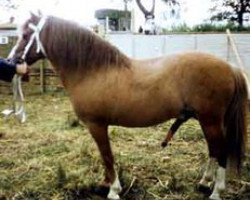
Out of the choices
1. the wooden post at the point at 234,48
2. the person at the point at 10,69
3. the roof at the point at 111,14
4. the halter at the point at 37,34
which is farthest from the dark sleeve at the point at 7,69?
the roof at the point at 111,14

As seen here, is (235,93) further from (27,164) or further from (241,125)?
(27,164)

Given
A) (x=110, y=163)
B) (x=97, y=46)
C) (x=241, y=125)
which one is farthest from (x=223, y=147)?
(x=97, y=46)

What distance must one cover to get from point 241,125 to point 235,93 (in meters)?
0.28

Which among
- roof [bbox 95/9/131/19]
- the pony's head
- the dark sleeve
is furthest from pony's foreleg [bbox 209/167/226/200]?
roof [bbox 95/9/131/19]

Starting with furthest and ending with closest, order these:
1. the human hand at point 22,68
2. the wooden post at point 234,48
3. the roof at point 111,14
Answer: the roof at point 111,14, the wooden post at point 234,48, the human hand at point 22,68

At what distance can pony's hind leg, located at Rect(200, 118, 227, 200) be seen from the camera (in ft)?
11.5

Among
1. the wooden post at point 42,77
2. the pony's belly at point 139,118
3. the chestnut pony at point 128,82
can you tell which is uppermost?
the chestnut pony at point 128,82

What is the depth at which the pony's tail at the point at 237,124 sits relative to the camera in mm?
3633

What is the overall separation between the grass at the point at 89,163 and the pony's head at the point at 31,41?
1.05 m

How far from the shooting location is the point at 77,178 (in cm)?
401

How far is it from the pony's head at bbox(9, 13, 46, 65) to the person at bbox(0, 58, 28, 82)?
6 cm

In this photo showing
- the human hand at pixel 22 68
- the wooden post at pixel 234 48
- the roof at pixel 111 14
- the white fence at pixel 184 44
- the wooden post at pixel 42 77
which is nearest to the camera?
the human hand at pixel 22 68

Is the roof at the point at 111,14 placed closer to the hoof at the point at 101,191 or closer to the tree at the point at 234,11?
the tree at the point at 234,11

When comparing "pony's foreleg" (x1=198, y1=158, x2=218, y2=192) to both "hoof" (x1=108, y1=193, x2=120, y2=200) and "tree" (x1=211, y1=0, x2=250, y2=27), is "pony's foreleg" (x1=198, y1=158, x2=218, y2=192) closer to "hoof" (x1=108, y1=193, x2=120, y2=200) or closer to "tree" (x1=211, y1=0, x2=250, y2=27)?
"hoof" (x1=108, y1=193, x2=120, y2=200)
